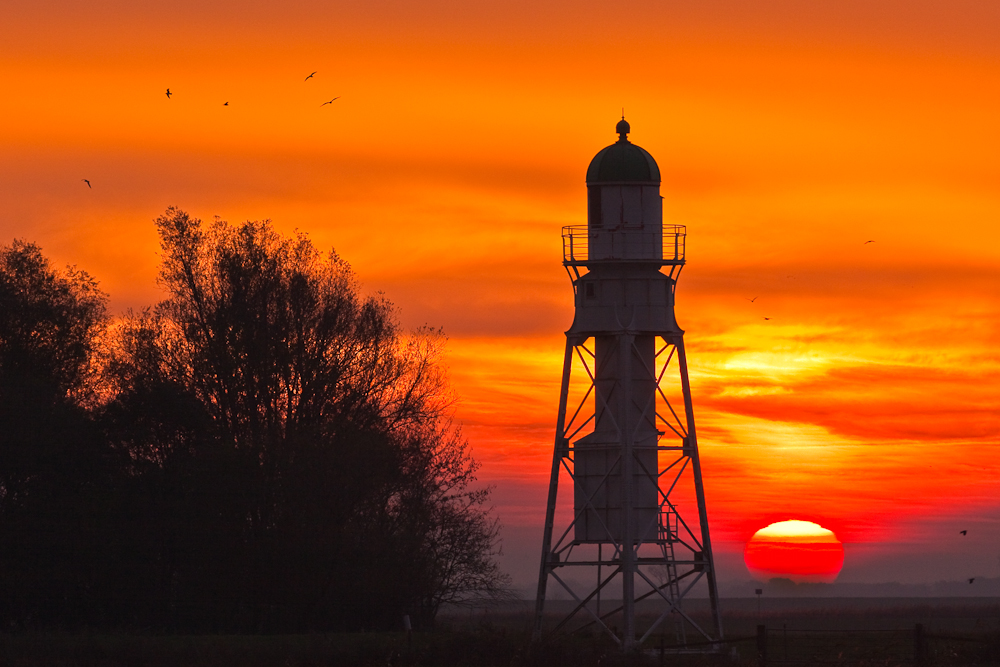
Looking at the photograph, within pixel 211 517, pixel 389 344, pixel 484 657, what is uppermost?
pixel 389 344

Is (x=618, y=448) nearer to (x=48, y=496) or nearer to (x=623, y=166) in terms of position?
(x=623, y=166)

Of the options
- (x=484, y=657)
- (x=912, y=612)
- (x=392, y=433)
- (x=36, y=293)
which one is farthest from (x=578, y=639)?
(x=912, y=612)

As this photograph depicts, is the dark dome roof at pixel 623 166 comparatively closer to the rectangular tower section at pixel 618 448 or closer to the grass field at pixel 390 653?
the rectangular tower section at pixel 618 448

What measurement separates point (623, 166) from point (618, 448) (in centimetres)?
1045

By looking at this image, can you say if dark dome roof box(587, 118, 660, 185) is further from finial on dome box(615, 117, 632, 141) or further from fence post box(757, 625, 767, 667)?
fence post box(757, 625, 767, 667)

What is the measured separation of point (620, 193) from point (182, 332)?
20.7m

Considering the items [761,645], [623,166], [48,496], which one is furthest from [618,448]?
[48,496]

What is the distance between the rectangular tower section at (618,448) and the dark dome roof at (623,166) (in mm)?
5906

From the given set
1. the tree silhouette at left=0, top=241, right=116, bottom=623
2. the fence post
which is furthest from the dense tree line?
the fence post

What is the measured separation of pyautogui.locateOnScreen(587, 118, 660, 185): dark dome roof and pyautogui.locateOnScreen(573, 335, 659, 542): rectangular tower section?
5906mm

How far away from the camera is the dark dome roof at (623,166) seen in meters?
55.8

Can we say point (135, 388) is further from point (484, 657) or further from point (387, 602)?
point (484, 657)

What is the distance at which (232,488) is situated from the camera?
58.3 metres

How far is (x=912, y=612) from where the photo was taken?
118m
